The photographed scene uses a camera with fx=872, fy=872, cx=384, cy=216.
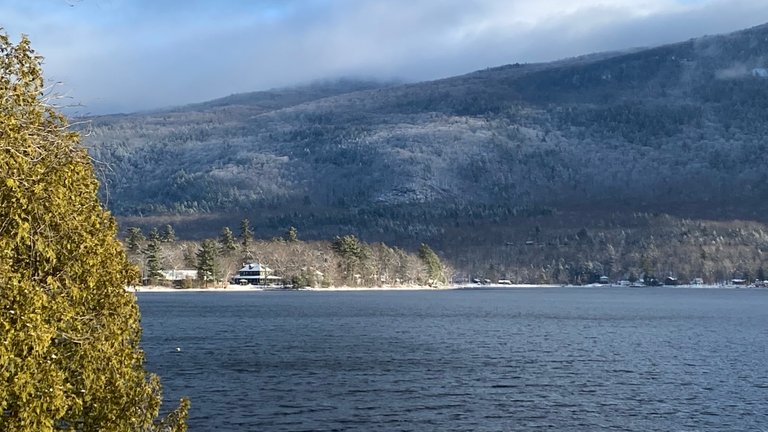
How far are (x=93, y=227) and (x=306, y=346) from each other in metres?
67.9

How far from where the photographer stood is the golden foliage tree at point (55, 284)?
52.4 ft

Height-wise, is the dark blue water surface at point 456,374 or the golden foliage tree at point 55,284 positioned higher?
the golden foliage tree at point 55,284

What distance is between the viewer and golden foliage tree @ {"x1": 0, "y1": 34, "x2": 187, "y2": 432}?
16.0 metres

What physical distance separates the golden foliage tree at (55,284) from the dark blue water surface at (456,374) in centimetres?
2646

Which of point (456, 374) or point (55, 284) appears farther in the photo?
point (456, 374)

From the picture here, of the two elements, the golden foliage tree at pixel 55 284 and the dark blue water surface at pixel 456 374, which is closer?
the golden foliage tree at pixel 55 284

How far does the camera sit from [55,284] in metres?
17.1

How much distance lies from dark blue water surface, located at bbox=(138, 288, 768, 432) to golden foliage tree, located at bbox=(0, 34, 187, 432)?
26.5 metres

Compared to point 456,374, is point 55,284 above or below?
above

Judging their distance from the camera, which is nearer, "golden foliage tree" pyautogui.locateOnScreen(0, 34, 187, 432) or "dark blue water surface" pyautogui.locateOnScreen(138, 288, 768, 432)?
"golden foliage tree" pyautogui.locateOnScreen(0, 34, 187, 432)

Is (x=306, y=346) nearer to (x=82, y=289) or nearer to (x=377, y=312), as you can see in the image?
(x=377, y=312)

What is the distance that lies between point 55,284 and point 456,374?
51.5m

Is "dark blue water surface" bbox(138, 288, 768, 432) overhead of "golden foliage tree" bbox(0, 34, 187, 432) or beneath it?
beneath

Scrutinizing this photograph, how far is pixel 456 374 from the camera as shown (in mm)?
66062
